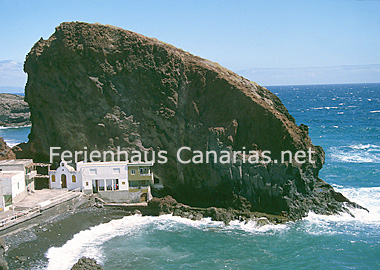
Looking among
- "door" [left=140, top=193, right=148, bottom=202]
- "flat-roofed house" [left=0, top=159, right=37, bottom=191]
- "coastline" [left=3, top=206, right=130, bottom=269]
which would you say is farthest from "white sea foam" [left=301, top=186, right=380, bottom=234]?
"flat-roofed house" [left=0, top=159, right=37, bottom=191]

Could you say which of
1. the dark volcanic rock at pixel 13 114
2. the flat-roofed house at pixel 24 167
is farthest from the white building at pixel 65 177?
the dark volcanic rock at pixel 13 114

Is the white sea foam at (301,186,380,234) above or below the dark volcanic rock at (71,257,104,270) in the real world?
below

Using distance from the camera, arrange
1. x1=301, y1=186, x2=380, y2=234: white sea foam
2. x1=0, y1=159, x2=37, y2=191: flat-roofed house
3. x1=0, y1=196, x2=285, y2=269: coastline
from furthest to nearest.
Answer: x1=0, y1=159, x2=37, y2=191: flat-roofed house, x1=301, y1=186, x2=380, y2=234: white sea foam, x1=0, y1=196, x2=285, y2=269: coastline

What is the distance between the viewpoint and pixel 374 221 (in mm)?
44906

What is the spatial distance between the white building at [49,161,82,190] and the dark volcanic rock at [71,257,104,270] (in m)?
17.8

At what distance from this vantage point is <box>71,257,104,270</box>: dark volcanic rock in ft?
105

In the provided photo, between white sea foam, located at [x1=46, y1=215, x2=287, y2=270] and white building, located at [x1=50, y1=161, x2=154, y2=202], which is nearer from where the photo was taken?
white sea foam, located at [x1=46, y1=215, x2=287, y2=270]

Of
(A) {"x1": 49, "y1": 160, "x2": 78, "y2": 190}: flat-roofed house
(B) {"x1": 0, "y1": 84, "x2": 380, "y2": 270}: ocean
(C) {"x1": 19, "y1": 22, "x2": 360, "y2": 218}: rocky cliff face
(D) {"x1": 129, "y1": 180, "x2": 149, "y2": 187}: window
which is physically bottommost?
(B) {"x1": 0, "y1": 84, "x2": 380, "y2": 270}: ocean

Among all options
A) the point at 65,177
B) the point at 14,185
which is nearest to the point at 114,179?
the point at 65,177

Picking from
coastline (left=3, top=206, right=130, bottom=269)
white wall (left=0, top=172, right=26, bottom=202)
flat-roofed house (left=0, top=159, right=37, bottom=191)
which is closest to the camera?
coastline (left=3, top=206, right=130, bottom=269)

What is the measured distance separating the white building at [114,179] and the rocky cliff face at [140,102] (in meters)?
2.23

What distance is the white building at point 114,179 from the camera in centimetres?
4950

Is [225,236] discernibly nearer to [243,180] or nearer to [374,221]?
[243,180]

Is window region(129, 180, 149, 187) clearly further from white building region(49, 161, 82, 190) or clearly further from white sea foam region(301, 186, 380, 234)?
white sea foam region(301, 186, 380, 234)
